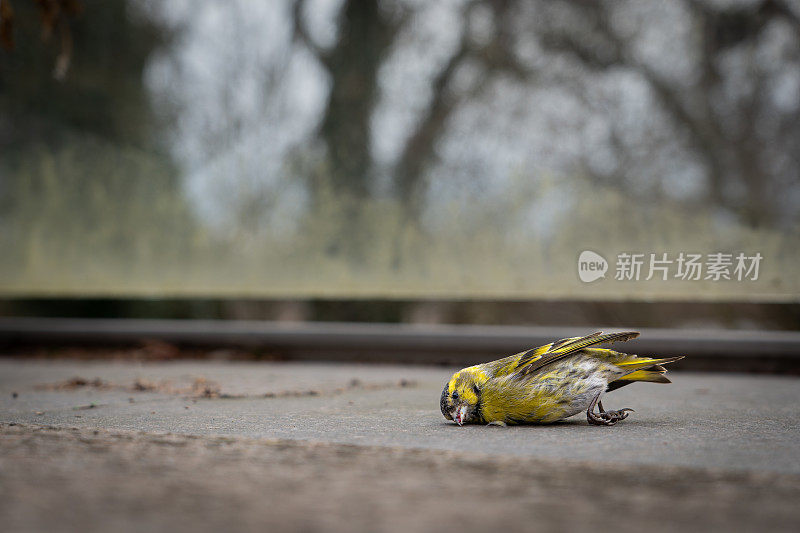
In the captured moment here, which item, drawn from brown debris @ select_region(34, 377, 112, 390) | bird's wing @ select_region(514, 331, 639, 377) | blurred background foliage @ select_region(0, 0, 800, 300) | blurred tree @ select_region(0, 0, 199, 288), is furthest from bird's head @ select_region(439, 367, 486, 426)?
blurred tree @ select_region(0, 0, 199, 288)

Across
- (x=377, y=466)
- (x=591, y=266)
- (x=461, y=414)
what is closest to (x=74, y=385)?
(x=461, y=414)

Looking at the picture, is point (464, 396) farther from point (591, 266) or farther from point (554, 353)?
point (591, 266)

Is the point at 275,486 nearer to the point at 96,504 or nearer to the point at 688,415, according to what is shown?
the point at 96,504

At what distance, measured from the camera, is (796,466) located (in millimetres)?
2271

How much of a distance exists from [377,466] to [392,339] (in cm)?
398

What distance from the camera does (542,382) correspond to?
2936 mm

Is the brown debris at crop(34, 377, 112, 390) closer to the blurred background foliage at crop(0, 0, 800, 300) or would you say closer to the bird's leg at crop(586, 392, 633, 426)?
the blurred background foliage at crop(0, 0, 800, 300)

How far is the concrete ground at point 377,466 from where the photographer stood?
5.79 ft

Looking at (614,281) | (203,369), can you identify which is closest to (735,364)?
(614,281)

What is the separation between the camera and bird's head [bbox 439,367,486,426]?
118 inches

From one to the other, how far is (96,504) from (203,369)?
13.1 feet

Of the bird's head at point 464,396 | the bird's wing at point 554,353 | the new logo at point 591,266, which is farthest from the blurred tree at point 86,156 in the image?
the bird's wing at point 554,353

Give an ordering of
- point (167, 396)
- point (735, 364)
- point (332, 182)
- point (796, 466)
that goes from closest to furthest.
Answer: point (796, 466), point (167, 396), point (735, 364), point (332, 182)

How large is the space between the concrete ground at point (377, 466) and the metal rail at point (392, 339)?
151 cm
